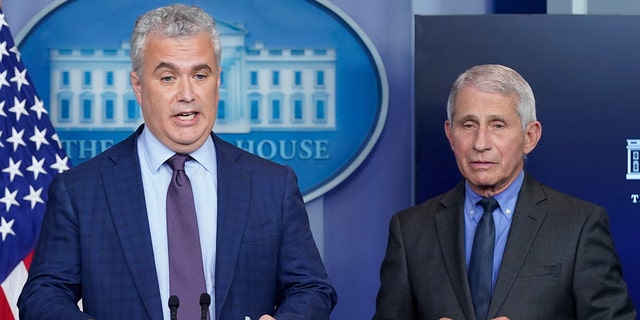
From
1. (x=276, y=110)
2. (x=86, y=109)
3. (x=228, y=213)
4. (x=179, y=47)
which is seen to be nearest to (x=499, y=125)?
(x=228, y=213)

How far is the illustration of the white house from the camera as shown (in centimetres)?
455

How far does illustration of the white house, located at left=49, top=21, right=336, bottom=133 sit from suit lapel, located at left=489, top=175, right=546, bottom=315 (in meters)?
1.53

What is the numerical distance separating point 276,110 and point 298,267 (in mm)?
1890

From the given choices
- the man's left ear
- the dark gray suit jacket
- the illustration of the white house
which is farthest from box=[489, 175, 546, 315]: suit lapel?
the illustration of the white house

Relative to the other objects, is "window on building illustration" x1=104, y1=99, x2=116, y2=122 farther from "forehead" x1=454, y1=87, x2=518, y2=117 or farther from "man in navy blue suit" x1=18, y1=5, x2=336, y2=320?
"forehead" x1=454, y1=87, x2=518, y2=117

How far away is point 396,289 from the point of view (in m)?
3.18

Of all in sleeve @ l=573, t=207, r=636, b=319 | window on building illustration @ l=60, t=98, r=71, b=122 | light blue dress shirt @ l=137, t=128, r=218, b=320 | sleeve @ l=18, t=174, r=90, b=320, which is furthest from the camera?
window on building illustration @ l=60, t=98, r=71, b=122

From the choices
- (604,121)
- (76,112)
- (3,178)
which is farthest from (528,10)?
(3,178)

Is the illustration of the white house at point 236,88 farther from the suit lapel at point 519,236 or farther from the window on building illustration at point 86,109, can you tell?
the suit lapel at point 519,236

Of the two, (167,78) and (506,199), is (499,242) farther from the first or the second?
(167,78)

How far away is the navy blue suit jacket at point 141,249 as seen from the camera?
2652 mm

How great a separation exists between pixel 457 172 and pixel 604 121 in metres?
0.62

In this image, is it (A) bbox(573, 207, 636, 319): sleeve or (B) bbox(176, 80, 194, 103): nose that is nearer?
(B) bbox(176, 80, 194, 103): nose

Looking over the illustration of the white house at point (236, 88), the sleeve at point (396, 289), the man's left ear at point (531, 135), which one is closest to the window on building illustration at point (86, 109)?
the illustration of the white house at point (236, 88)
